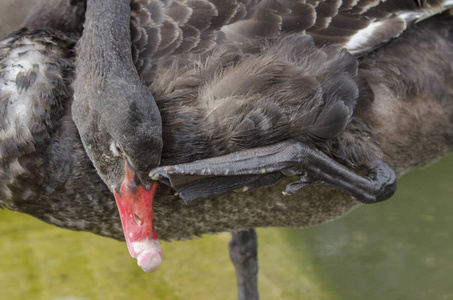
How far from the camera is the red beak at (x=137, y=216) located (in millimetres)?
2199

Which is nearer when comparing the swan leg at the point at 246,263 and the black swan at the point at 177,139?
the black swan at the point at 177,139

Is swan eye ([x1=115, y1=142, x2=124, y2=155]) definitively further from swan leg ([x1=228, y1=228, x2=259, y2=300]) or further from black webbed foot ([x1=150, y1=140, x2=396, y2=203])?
swan leg ([x1=228, y1=228, x2=259, y2=300])

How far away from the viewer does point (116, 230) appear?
2.71m

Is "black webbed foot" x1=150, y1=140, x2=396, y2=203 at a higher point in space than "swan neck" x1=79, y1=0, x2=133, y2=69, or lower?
lower

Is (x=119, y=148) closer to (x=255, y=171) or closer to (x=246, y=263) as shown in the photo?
(x=255, y=171)

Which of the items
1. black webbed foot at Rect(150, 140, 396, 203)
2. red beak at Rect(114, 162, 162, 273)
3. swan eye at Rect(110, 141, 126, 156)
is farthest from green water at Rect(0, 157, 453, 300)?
swan eye at Rect(110, 141, 126, 156)

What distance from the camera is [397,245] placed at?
12.8 ft

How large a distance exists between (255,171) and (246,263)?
4.58ft

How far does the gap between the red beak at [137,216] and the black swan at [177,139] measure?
0.44 ft

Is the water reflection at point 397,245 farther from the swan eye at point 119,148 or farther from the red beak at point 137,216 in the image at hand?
the swan eye at point 119,148

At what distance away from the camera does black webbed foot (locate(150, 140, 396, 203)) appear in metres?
2.19

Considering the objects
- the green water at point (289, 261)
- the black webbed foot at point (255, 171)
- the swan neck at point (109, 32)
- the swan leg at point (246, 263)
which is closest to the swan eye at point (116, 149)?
the black webbed foot at point (255, 171)

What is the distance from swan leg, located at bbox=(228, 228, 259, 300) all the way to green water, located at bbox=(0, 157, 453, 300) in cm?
25

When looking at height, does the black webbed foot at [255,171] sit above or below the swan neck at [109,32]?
below
